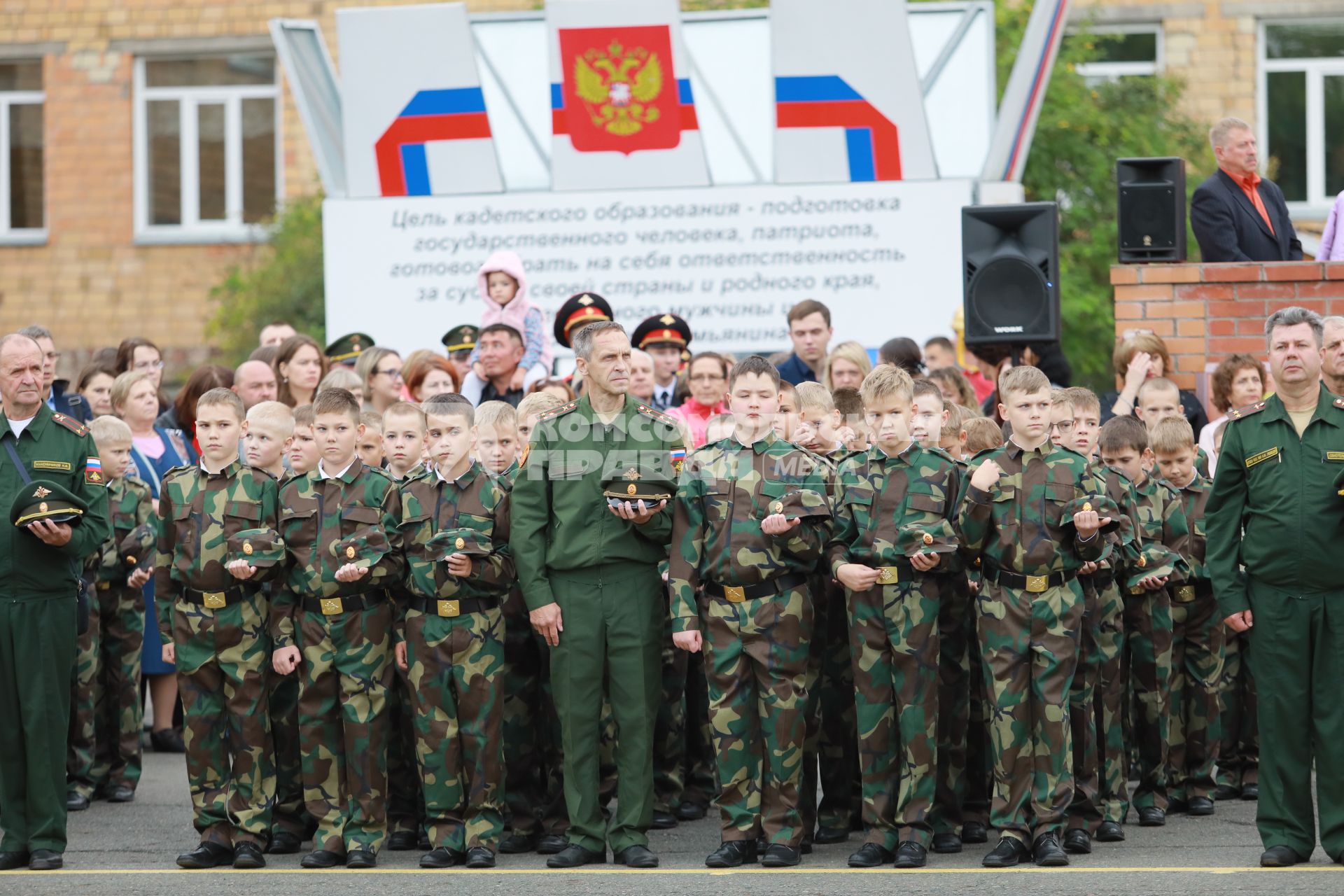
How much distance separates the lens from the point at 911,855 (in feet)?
21.5

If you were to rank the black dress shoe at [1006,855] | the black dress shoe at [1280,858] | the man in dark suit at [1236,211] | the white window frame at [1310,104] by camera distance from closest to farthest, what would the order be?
the black dress shoe at [1280,858]
the black dress shoe at [1006,855]
the man in dark suit at [1236,211]
the white window frame at [1310,104]

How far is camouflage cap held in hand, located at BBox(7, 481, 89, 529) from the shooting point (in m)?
6.68

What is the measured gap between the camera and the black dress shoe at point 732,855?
6.65m

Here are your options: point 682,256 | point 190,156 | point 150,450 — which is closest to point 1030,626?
point 150,450

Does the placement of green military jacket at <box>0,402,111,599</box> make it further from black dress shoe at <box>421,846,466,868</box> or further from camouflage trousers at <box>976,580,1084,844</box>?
camouflage trousers at <box>976,580,1084,844</box>

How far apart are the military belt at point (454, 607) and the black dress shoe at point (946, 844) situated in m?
1.98

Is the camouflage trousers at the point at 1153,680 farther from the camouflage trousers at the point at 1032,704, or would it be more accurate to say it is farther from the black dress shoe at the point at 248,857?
the black dress shoe at the point at 248,857

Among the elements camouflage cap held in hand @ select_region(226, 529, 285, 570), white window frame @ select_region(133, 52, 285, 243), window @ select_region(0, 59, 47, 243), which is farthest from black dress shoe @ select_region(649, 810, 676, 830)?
window @ select_region(0, 59, 47, 243)

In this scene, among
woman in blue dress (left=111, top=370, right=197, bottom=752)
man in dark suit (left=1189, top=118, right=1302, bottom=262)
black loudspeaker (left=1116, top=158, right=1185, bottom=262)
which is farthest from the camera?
man in dark suit (left=1189, top=118, right=1302, bottom=262)

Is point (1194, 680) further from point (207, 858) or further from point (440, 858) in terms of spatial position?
point (207, 858)

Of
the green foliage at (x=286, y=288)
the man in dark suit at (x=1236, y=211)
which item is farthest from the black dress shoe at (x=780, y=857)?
the green foliage at (x=286, y=288)

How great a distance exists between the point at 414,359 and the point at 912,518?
3891 millimetres

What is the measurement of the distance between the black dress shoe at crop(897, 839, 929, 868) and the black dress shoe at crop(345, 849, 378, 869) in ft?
6.67

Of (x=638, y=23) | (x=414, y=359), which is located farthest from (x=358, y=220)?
(x=414, y=359)
